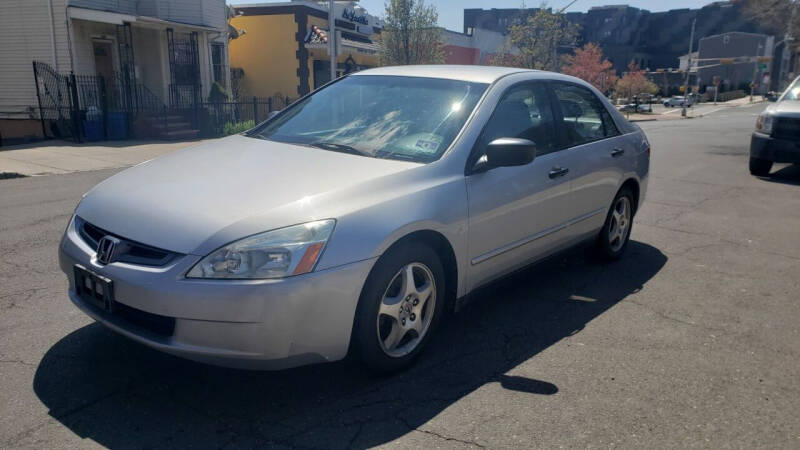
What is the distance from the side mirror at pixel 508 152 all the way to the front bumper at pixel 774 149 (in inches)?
353

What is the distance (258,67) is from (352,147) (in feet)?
93.6

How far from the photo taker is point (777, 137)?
1087 cm

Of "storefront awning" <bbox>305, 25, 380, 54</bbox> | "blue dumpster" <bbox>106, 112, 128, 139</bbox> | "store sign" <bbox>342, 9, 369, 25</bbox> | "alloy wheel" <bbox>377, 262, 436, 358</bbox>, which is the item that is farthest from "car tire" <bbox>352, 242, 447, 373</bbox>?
"store sign" <bbox>342, 9, 369, 25</bbox>

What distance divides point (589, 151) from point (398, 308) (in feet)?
8.09

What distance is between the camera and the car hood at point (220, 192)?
2986 mm

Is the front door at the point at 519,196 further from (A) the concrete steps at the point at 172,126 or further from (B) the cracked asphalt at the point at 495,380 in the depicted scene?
(A) the concrete steps at the point at 172,126

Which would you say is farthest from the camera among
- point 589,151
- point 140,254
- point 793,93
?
point 793,93

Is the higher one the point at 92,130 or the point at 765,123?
the point at 765,123

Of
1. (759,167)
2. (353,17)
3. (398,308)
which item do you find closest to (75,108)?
(759,167)

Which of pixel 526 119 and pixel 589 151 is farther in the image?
pixel 589 151

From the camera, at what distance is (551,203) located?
15.1 ft

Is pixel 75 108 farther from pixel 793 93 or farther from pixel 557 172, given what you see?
pixel 793 93

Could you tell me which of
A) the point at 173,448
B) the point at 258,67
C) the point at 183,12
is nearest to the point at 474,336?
the point at 173,448

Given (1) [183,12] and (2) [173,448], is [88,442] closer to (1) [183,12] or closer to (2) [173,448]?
(2) [173,448]
